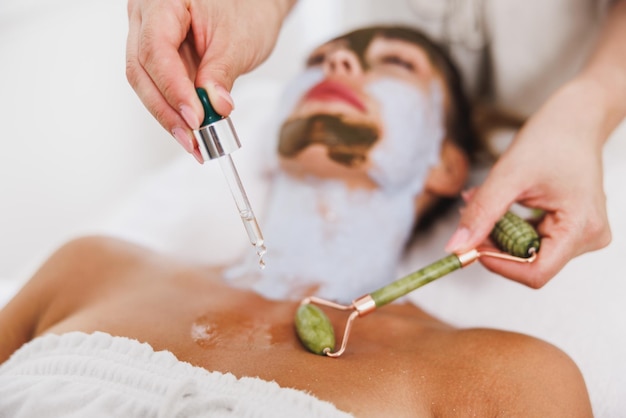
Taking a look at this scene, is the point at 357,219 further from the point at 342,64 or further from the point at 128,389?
the point at 128,389

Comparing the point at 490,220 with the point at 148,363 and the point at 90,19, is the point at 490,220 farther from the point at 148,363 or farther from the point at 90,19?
the point at 90,19

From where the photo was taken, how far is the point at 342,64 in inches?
45.2

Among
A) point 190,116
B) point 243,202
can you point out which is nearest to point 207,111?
point 190,116

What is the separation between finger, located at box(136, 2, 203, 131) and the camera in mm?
604

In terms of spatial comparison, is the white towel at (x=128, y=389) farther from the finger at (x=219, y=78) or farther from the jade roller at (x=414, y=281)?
the finger at (x=219, y=78)

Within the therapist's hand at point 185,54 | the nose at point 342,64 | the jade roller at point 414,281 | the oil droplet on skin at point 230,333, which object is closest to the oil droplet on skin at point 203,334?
the oil droplet on skin at point 230,333

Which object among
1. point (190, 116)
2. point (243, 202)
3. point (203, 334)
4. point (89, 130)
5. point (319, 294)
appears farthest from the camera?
point (89, 130)

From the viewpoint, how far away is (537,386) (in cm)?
76

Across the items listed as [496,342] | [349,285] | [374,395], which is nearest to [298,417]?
[374,395]

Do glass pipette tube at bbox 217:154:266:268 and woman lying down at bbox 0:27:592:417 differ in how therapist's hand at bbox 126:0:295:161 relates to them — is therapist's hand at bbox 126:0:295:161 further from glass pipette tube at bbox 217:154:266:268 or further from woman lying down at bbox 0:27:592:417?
woman lying down at bbox 0:27:592:417

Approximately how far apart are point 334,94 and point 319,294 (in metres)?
0.37

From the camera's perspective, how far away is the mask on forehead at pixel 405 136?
1.08 metres

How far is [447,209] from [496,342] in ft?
1.61

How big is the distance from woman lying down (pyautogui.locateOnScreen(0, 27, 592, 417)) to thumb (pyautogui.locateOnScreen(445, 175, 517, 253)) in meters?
0.13
